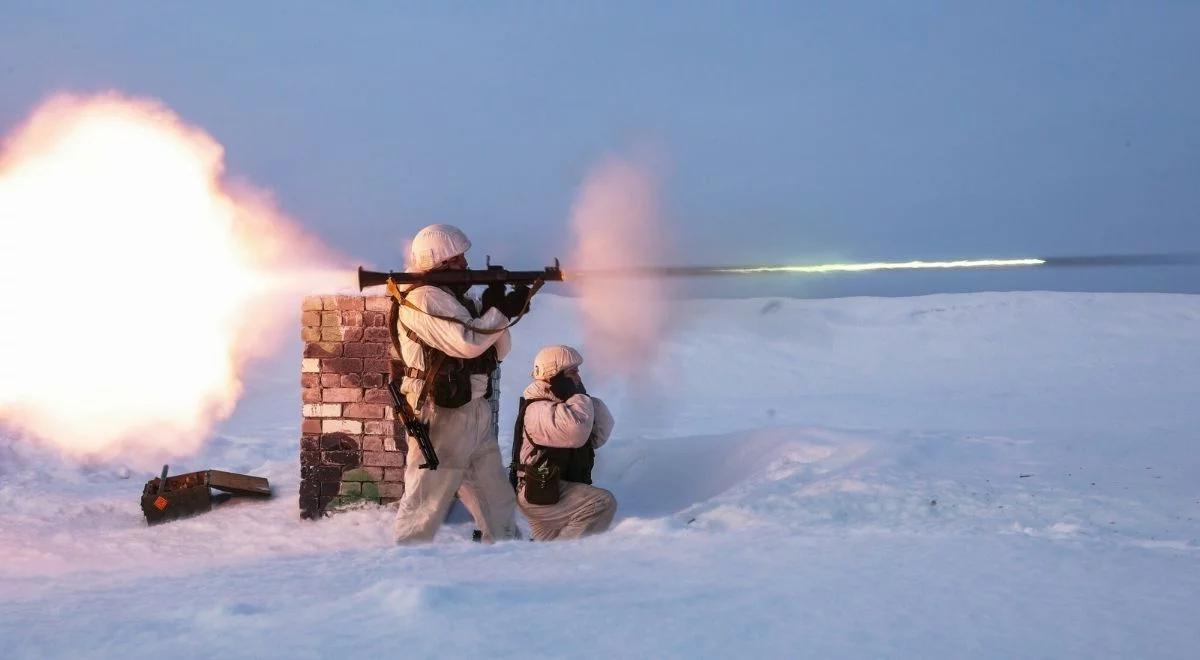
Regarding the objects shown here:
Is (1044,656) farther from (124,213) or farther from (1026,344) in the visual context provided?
(1026,344)

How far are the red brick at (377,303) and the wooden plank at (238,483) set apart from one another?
1.84 m

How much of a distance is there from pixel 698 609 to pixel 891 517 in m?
2.19

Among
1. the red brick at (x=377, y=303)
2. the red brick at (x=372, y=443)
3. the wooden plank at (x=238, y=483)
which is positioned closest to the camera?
the red brick at (x=377, y=303)

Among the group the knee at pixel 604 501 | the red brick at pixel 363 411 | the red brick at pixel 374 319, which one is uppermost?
the red brick at pixel 374 319

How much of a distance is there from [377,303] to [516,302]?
1.66 metres

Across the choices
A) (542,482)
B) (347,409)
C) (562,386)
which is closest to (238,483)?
(347,409)

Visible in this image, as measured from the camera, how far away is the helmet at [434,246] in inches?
200

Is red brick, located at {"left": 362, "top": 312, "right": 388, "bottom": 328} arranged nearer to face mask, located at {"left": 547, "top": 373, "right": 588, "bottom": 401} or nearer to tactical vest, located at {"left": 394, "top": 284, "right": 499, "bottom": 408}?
tactical vest, located at {"left": 394, "top": 284, "right": 499, "bottom": 408}

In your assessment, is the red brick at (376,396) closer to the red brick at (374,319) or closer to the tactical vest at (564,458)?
the red brick at (374,319)

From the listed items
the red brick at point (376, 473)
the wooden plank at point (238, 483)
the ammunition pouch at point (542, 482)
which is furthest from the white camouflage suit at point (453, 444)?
the wooden plank at point (238, 483)

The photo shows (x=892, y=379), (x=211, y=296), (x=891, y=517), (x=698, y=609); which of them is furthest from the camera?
(x=892, y=379)

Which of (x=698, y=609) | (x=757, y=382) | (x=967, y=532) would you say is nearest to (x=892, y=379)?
(x=757, y=382)

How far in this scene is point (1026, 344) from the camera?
20672 mm

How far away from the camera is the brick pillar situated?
6.48m
